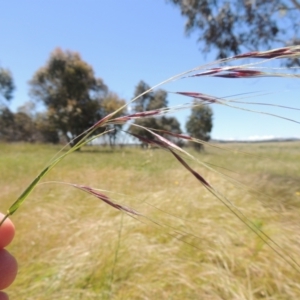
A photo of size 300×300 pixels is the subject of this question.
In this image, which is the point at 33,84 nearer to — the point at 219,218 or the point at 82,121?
the point at 82,121

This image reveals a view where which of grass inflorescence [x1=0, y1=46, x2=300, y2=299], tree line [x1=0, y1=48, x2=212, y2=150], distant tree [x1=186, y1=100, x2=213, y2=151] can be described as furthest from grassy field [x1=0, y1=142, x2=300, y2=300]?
tree line [x1=0, y1=48, x2=212, y2=150]

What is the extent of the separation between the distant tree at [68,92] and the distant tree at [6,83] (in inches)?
50.7

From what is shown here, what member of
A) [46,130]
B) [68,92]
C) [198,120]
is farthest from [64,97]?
[198,120]

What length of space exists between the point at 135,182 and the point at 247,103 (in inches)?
124

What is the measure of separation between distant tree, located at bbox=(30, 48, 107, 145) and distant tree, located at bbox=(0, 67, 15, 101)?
1.29 m

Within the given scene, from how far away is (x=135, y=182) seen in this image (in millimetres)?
3320

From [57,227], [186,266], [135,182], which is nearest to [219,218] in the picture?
[186,266]

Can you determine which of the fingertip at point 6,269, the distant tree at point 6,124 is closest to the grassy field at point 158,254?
the fingertip at point 6,269

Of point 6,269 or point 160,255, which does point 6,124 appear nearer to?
point 160,255

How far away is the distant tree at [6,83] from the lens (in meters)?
17.6

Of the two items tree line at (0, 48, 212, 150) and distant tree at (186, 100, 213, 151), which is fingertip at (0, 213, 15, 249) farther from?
tree line at (0, 48, 212, 150)

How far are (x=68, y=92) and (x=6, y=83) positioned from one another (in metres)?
3.90

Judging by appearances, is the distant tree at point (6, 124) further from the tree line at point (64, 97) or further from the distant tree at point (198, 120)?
the distant tree at point (198, 120)

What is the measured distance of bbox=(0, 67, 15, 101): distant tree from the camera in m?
17.6
